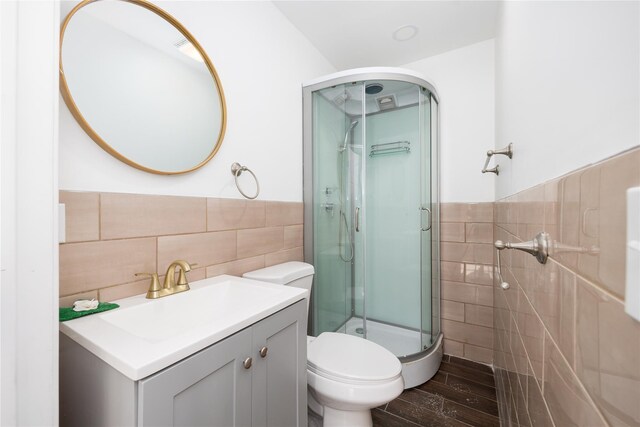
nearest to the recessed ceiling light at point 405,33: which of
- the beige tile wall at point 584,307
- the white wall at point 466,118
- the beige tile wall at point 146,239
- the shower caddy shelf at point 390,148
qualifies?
the white wall at point 466,118

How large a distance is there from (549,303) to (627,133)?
0.38 meters

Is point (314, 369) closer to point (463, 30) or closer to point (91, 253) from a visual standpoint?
point (91, 253)

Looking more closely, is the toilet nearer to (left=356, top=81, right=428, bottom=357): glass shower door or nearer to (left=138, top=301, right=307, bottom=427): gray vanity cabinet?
(left=138, top=301, right=307, bottom=427): gray vanity cabinet

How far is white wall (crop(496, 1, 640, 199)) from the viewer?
1.01 feet

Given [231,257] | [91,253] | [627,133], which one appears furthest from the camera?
[231,257]

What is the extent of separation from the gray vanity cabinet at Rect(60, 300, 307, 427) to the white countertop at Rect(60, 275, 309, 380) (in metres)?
0.03

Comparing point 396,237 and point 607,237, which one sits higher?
point 607,237

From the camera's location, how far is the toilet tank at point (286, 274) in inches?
52.6

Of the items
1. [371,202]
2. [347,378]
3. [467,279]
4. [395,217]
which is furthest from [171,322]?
[467,279]

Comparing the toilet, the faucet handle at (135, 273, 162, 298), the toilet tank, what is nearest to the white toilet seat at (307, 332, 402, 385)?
the toilet

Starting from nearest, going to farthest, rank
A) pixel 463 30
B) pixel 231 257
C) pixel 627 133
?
pixel 627 133 → pixel 231 257 → pixel 463 30

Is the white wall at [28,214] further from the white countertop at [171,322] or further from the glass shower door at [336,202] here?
the glass shower door at [336,202]

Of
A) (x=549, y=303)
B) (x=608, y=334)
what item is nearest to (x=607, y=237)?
(x=608, y=334)

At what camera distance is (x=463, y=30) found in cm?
187
